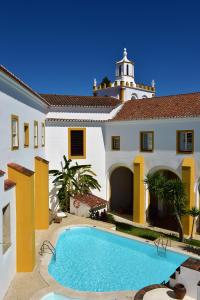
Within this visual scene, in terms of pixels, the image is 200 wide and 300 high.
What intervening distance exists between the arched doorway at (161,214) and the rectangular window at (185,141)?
320cm

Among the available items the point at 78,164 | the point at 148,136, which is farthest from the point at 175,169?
the point at 78,164

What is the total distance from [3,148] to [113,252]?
8.61 metres

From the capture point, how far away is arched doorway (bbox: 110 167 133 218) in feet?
93.5

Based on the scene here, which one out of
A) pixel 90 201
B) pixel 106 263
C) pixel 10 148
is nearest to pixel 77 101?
pixel 90 201

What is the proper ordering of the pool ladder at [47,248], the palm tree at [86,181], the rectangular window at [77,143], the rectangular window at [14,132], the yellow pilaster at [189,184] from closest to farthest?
the rectangular window at [14,132] → the pool ladder at [47,248] → the yellow pilaster at [189,184] → the palm tree at [86,181] → the rectangular window at [77,143]

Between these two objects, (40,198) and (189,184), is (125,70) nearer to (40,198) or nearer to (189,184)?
(189,184)

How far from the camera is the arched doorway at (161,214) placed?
2394 cm

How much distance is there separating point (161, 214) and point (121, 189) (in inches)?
191

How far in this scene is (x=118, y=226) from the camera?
21.5 meters

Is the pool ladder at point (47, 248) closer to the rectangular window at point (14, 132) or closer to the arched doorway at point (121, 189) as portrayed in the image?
the rectangular window at point (14, 132)

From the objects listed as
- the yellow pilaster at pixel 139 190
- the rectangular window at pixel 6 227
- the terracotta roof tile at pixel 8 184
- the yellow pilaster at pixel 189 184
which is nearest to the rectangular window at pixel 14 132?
the terracotta roof tile at pixel 8 184

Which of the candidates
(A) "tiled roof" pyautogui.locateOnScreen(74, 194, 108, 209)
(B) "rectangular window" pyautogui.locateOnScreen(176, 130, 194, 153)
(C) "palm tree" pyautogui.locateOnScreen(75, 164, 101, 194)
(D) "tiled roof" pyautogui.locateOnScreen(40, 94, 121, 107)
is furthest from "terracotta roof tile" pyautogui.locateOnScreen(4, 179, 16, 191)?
(D) "tiled roof" pyautogui.locateOnScreen(40, 94, 121, 107)

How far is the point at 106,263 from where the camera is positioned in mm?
15008

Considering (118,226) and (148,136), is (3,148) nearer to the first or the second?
(118,226)
